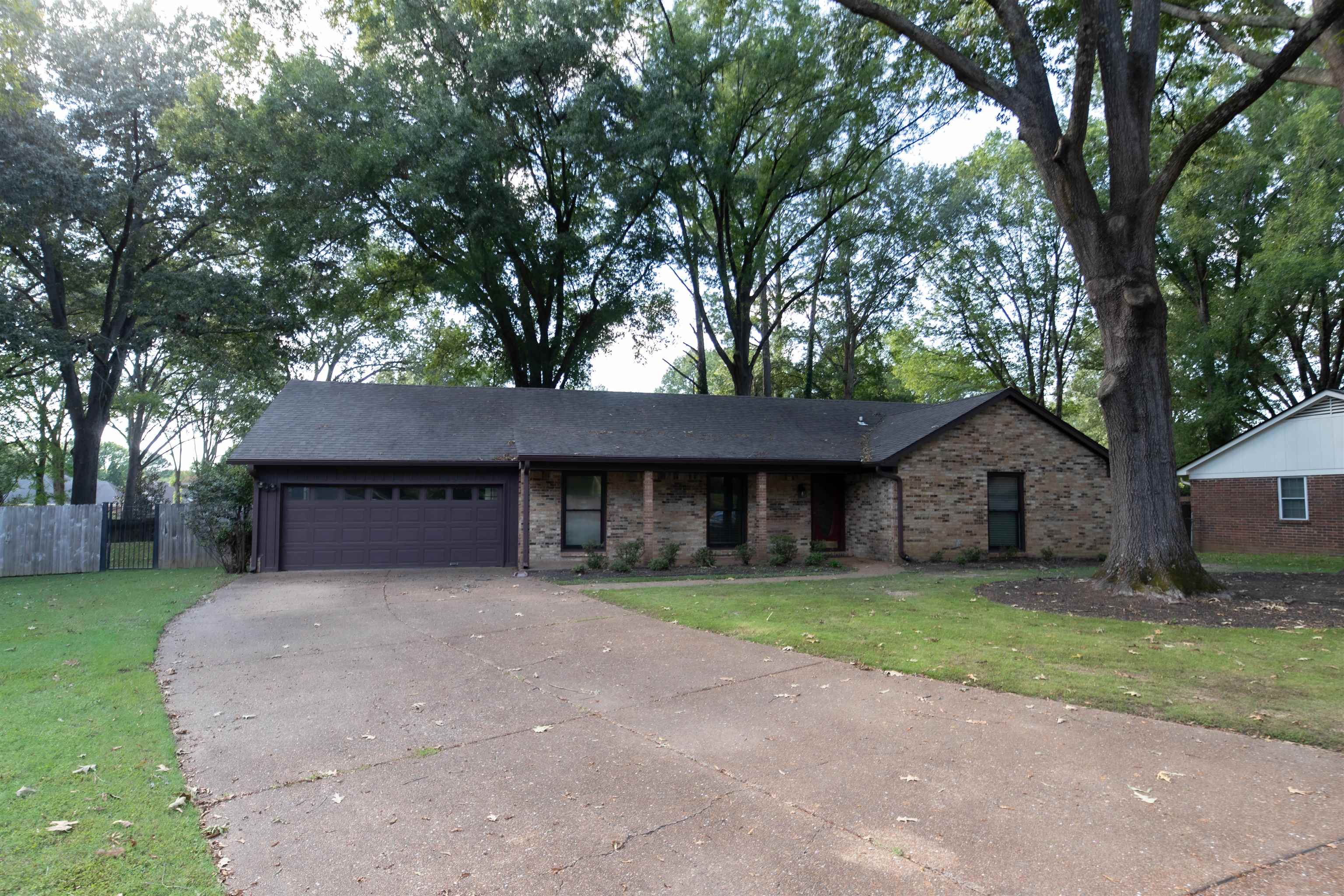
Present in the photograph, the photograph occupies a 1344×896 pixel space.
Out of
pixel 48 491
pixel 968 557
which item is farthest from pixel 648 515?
pixel 48 491

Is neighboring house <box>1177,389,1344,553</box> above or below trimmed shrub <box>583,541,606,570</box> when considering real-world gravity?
above

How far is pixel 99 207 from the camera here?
2039 centimetres

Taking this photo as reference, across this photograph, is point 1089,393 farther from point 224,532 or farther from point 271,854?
point 271,854

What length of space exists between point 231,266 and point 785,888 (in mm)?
28141

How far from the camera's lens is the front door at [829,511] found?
18078 mm

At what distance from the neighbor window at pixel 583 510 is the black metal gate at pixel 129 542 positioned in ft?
30.9

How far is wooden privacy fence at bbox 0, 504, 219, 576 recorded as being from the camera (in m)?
15.6

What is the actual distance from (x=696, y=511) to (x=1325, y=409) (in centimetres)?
1569

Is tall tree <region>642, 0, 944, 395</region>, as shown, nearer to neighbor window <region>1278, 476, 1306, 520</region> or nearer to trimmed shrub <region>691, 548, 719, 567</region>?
trimmed shrub <region>691, 548, 719, 567</region>

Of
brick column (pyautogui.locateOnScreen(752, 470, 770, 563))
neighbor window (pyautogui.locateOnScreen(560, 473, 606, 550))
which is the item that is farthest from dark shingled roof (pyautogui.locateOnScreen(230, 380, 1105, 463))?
neighbor window (pyautogui.locateOnScreen(560, 473, 606, 550))

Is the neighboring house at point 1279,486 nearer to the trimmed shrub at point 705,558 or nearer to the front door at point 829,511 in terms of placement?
the front door at point 829,511

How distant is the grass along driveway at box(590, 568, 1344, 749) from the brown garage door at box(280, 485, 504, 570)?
18.9 ft

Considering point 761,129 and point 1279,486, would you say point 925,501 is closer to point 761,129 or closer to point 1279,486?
point 1279,486

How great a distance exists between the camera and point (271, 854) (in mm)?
3324
